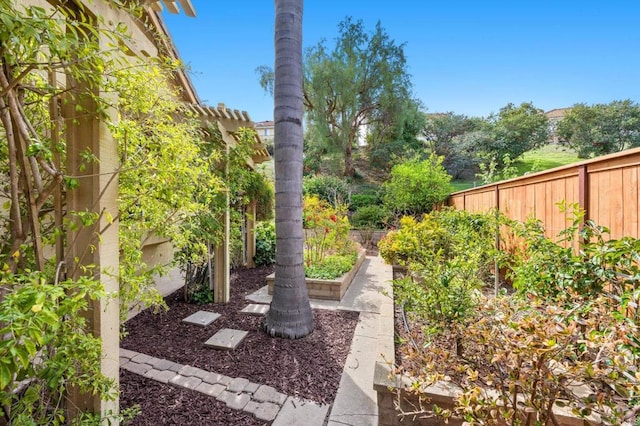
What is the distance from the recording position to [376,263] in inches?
345

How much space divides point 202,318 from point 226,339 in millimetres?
920

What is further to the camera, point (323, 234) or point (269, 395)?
point (323, 234)

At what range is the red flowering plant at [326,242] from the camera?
6.63 metres

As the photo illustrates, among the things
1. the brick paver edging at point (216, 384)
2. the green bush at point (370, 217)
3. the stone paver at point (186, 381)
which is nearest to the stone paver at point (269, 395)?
the brick paver edging at point (216, 384)

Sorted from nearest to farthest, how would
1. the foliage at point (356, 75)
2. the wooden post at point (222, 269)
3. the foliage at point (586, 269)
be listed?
the foliage at point (586, 269), the wooden post at point (222, 269), the foliage at point (356, 75)

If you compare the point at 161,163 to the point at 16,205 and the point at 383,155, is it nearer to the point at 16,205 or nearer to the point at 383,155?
the point at 16,205

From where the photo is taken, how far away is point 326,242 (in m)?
7.34

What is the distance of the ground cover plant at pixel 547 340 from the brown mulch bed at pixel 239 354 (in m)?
0.92

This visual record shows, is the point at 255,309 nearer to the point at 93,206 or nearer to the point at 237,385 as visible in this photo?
the point at 237,385

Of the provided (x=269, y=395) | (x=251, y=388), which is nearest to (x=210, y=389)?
(x=251, y=388)

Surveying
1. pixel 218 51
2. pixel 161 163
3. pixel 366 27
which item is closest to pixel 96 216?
pixel 161 163

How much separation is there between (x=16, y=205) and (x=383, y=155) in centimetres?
2153

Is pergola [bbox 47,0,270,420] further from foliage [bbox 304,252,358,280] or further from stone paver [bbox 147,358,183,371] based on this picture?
foliage [bbox 304,252,358,280]

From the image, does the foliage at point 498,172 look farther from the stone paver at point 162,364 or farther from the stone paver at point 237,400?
the stone paver at point 162,364
